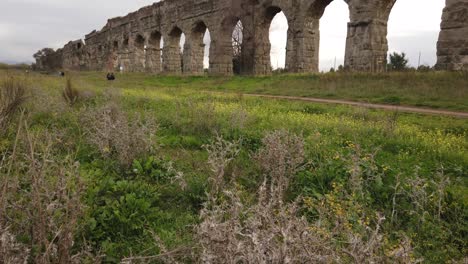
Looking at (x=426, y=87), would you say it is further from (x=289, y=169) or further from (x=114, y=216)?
(x=114, y=216)

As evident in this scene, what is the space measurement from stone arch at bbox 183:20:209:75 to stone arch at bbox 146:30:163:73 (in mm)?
5393

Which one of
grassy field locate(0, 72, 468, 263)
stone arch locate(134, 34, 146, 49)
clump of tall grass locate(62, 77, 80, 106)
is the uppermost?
stone arch locate(134, 34, 146, 49)

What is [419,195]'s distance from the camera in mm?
3361

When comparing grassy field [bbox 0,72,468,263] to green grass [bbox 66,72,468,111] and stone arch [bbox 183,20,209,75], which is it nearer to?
green grass [bbox 66,72,468,111]

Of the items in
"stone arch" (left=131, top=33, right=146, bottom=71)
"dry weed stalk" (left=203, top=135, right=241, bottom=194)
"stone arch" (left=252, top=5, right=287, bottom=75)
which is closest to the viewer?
"dry weed stalk" (left=203, top=135, right=241, bottom=194)

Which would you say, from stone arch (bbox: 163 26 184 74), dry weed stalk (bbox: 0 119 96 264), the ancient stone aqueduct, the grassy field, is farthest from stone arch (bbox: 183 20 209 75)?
dry weed stalk (bbox: 0 119 96 264)

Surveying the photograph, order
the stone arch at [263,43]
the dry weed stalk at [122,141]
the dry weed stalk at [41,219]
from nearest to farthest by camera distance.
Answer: the dry weed stalk at [41,219] → the dry weed stalk at [122,141] → the stone arch at [263,43]

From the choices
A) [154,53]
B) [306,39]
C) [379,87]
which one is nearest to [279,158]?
[379,87]

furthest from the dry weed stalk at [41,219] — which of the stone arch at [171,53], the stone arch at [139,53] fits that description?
the stone arch at [139,53]

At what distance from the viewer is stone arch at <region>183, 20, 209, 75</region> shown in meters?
23.9

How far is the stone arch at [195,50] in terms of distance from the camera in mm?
23922

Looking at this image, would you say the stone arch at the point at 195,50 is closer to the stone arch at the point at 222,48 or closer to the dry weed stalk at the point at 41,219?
the stone arch at the point at 222,48

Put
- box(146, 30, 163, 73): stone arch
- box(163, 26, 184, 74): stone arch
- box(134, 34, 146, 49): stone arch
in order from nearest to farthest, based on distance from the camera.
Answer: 1. box(163, 26, 184, 74): stone arch
2. box(146, 30, 163, 73): stone arch
3. box(134, 34, 146, 49): stone arch

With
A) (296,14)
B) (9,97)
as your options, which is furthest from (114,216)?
(296,14)
